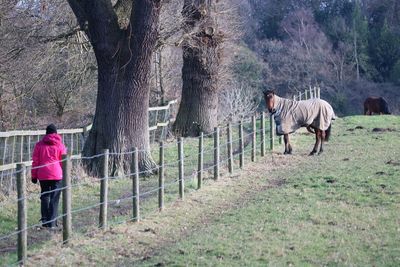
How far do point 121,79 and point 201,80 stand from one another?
8.66m

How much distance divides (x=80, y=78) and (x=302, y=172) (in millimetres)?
13529

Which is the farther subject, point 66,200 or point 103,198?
point 103,198

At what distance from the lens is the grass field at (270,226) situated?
8.59 metres

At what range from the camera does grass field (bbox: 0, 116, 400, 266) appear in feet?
28.2

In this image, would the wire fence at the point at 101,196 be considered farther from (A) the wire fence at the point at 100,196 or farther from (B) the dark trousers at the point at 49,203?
(B) the dark trousers at the point at 49,203

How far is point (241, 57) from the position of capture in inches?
1917

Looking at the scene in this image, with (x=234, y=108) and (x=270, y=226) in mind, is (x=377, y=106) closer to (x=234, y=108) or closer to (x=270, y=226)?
(x=234, y=108)

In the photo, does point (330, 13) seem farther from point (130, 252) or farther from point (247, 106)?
point (130, 252)

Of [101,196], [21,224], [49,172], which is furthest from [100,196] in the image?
[21,224]

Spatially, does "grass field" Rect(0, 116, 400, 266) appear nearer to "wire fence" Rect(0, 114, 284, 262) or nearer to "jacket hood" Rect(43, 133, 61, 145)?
"wire fence" Rect(0, 114, 284, 262)

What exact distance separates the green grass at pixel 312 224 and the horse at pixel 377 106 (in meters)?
18.4

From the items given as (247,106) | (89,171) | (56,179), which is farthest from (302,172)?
(247,106)

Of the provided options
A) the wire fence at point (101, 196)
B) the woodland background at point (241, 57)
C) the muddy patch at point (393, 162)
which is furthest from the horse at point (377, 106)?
the muddy patch at point (393, 162)

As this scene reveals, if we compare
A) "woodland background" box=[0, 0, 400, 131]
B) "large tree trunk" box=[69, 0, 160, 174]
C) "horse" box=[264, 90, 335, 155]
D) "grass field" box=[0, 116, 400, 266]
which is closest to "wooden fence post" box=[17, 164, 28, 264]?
"grass field" box=[0, 116, 400, 266]
